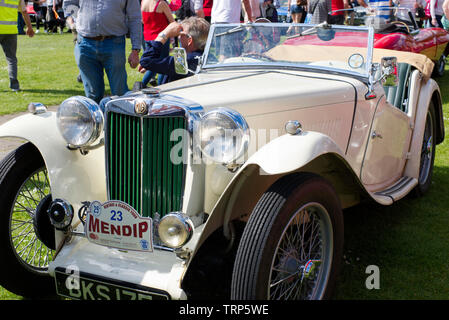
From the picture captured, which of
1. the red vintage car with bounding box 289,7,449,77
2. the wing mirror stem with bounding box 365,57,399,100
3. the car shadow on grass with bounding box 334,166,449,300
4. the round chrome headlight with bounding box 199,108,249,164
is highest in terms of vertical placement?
the red vintage car with bounding box 289,7,449,77

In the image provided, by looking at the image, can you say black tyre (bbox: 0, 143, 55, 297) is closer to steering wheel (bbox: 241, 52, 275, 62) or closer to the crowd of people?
the crowd of people

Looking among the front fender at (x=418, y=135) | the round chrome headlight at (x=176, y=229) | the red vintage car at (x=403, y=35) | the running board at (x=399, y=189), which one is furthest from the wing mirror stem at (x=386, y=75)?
the red vintage car at (x=403, y=35)

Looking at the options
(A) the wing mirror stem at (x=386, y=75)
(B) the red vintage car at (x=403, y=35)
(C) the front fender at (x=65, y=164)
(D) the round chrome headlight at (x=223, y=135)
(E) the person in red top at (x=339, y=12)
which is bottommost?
(C) the front fender at (x=65, y=164)

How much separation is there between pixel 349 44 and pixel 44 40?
15089mm

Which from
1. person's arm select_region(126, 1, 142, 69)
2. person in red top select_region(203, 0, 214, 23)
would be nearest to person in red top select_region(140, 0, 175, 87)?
person in red top select_region(203, 0, 214, 23)

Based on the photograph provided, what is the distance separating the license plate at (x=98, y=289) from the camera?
2162 mm

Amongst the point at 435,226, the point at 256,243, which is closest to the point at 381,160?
the point at 435,226

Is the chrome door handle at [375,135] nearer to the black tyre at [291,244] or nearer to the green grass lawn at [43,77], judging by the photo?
the black tyre at [291,244]

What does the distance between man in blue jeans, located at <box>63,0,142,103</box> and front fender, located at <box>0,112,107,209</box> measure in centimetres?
196

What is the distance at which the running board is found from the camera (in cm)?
335

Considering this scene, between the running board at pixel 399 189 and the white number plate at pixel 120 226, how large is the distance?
1.67 m

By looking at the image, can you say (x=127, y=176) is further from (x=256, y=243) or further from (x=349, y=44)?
(x=349, y=44)

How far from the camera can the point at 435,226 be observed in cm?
367

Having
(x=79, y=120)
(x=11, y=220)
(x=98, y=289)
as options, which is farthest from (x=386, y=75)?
(x=11, y=220)
